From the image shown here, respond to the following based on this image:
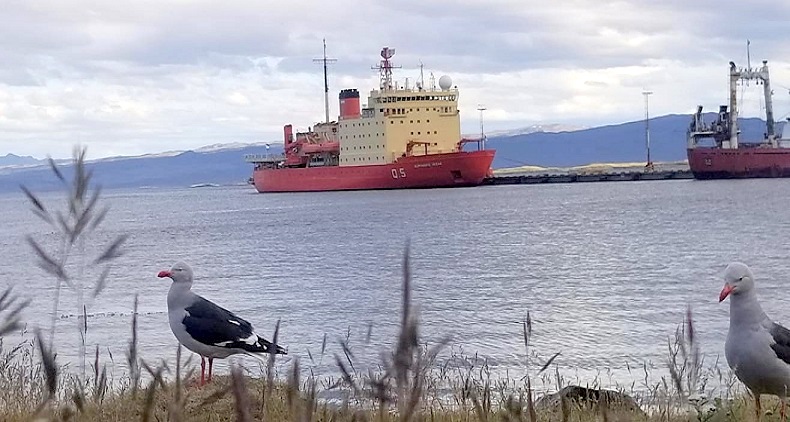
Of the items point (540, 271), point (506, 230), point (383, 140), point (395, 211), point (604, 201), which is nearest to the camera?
point (540, 271)

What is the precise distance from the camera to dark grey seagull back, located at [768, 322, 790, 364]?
4.35 meters

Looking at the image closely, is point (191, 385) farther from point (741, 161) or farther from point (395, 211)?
point (741, 161)

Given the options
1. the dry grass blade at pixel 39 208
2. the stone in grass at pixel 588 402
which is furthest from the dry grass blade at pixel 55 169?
the stone in grass at pixel 588 402

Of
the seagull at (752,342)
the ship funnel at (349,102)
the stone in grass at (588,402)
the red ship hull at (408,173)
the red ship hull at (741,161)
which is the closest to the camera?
the seagull at (752,342)

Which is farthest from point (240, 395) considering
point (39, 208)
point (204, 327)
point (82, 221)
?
point (204, 327)

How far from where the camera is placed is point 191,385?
629 cm

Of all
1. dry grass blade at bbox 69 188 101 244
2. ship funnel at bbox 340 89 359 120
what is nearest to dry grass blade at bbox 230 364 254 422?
dry grass blade at bbox 69 188 101 244

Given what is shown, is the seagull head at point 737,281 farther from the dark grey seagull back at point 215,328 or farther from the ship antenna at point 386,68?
the ship antenna at point 386,68

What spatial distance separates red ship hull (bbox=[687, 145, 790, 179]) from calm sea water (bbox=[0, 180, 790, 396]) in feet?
43.5

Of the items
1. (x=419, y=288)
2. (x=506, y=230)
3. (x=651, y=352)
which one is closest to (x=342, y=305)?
(x=419, y=288)

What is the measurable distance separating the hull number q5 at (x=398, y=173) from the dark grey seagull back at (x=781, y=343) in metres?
56.7

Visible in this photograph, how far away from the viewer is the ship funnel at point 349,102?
68812 mm

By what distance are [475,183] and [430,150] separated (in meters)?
3.91

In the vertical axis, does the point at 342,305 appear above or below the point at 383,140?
below
